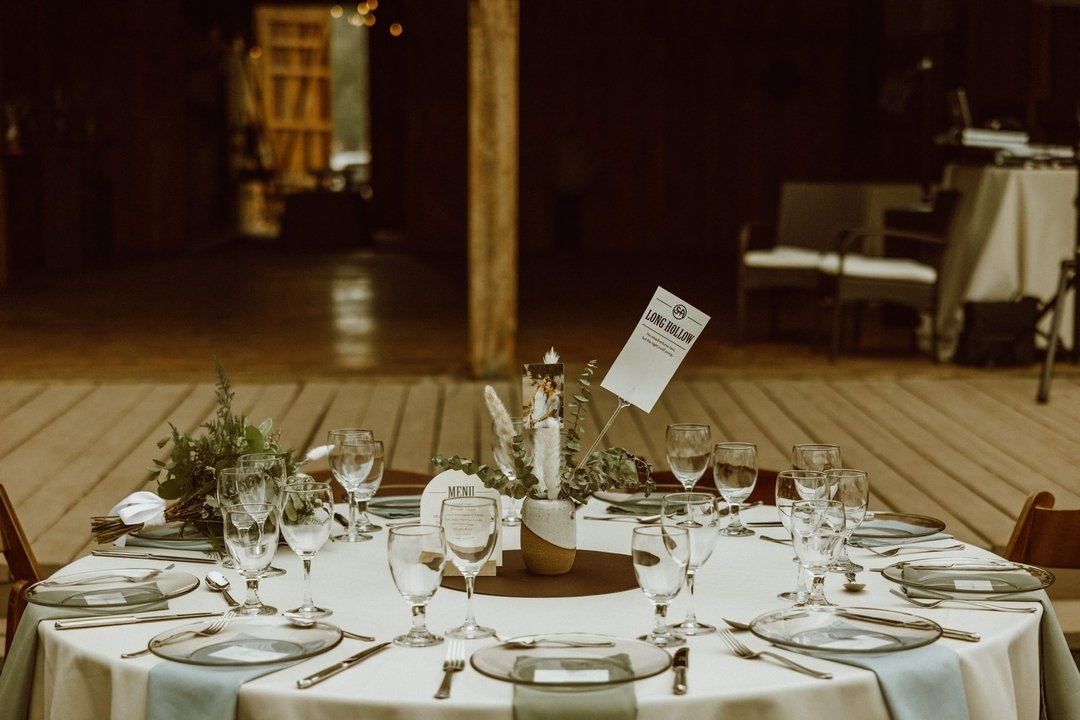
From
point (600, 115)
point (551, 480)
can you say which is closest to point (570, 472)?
point (551, 480)

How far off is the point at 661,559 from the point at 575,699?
9.1 inches

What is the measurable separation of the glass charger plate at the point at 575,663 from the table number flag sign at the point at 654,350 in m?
0.56

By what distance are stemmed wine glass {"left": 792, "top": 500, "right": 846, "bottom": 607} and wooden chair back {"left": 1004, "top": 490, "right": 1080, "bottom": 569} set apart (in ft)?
1.75

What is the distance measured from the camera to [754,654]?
173cm

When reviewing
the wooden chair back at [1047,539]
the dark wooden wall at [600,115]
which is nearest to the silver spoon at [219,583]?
the wooden chair back at [1047,539]

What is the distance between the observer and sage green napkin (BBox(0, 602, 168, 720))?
1.92 meters

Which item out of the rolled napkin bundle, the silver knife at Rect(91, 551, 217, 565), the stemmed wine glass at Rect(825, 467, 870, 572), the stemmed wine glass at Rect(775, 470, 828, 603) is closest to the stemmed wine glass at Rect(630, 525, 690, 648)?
the stemmed wine glass at Rect(775, 470, 828, 603)

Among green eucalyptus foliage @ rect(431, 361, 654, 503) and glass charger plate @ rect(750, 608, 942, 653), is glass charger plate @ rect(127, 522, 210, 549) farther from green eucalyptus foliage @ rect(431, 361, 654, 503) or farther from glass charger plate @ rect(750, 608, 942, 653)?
glass charger plate @ rect(750, 608, 942, 653)

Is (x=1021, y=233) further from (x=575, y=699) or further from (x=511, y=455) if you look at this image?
(x=575, y=699)

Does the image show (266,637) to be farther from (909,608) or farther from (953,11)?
(953,11)

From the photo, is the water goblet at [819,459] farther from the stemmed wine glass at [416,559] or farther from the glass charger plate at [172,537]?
the glass charger plate at [172,537]

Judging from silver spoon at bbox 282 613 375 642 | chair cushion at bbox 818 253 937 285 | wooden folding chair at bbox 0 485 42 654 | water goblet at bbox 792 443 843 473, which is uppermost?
water goblet at bbox 792 443 843 473

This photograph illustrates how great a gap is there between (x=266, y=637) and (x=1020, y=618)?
3.42 feet

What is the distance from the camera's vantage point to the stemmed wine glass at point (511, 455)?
2.09 metres
